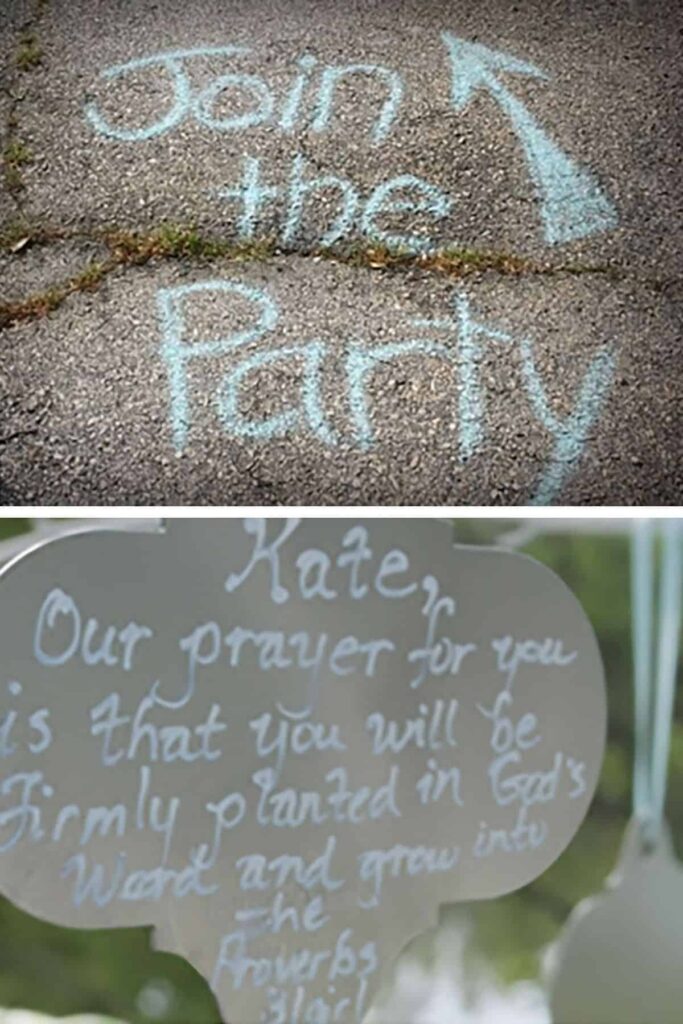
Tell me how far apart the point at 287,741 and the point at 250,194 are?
2108mm

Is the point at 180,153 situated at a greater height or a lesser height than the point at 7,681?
greater

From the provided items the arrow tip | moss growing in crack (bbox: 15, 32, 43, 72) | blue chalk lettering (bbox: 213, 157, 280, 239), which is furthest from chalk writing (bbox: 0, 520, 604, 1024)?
moss growing in crack (bbox: 15, 32, 43, 72)

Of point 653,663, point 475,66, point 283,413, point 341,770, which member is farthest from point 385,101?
point 341,770

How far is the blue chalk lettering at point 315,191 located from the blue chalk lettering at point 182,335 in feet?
0.81

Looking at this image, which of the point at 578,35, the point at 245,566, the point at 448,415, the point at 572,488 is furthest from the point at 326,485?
the point at 578,35

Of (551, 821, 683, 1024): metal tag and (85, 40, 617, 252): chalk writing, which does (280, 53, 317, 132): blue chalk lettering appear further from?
(551, 821, 683, 1024): metal tag

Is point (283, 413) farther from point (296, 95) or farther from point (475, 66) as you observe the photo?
point (475, 66)

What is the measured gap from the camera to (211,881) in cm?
215

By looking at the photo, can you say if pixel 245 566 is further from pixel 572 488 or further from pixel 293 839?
pixel 572 488

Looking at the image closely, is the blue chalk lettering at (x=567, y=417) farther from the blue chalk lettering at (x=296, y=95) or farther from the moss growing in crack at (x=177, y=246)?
the blue chalk lettering at (x=296, y=95)

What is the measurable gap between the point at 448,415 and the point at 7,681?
156 cm

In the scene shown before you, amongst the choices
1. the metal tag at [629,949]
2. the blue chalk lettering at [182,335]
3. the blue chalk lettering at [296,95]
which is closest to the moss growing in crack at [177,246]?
the blue chalk lettering at [182,335]

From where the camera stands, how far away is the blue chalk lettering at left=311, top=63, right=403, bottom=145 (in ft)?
13.0

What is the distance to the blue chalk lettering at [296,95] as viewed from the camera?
13.0 feet
